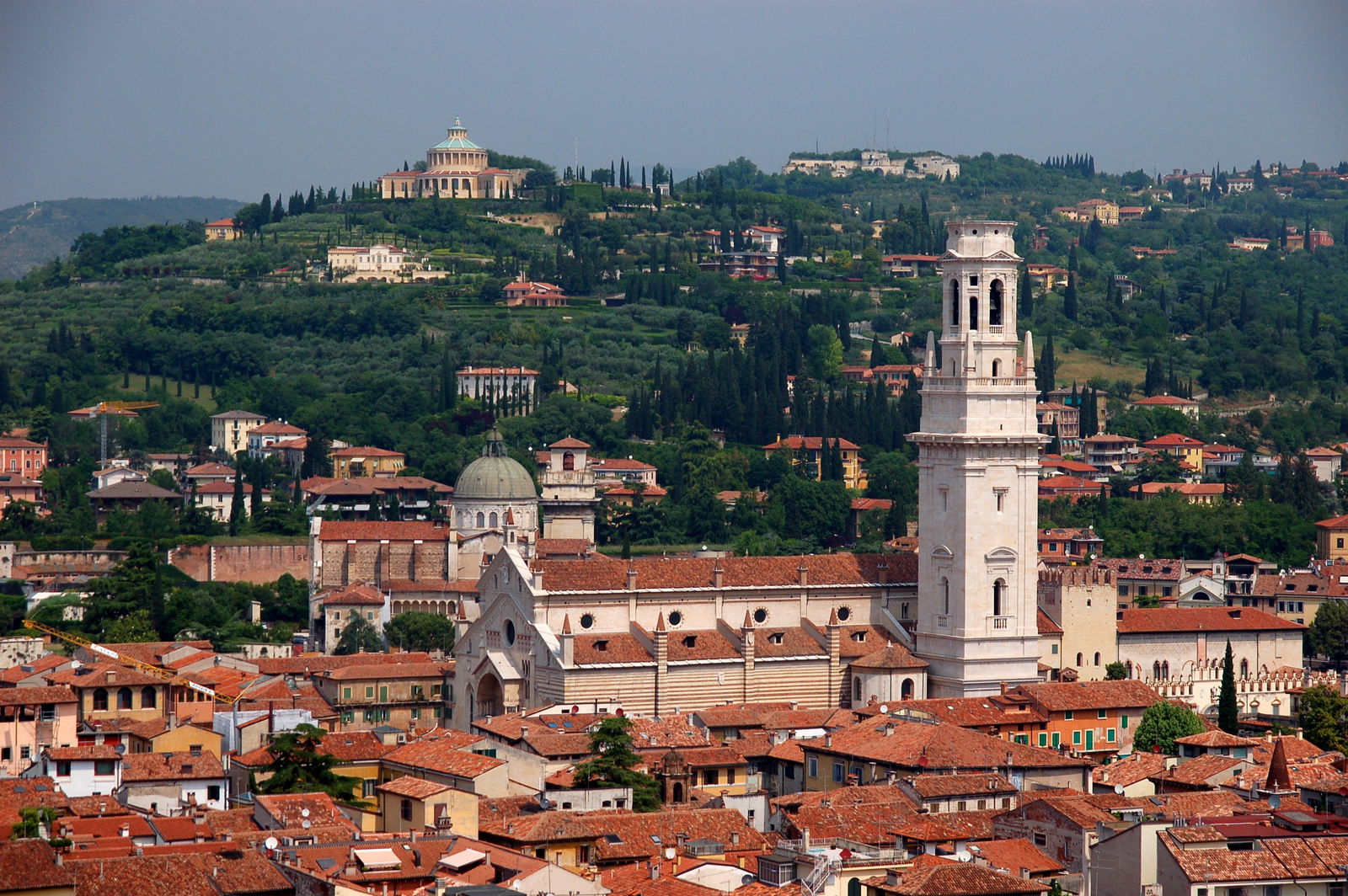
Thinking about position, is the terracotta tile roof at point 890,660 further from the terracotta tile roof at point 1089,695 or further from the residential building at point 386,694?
the residential building at point 386,694

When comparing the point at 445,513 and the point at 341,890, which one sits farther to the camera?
the point at 445,513

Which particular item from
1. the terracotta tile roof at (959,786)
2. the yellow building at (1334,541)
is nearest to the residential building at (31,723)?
the terracotta tile roof at (959,786)

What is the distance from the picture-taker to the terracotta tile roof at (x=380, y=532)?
81.1m

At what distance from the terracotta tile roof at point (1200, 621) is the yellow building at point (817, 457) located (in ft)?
137

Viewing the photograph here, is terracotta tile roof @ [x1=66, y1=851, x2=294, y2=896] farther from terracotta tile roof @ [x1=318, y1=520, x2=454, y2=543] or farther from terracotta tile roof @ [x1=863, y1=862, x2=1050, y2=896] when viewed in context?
terracotta tile roof @ [x1=318, y1=520, x2=454, y2=543]

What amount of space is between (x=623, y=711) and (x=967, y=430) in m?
9.33

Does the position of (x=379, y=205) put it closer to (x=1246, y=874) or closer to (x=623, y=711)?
(x=623, y=711)

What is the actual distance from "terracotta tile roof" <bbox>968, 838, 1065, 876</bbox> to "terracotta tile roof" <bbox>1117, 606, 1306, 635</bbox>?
22685mm

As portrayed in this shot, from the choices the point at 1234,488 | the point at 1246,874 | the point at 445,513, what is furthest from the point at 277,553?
the point at 1246,874

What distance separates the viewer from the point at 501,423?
110688 millimetres

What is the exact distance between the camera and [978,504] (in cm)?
5238

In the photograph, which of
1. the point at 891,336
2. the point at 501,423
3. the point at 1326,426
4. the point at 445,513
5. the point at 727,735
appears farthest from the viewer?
the point at 891,336

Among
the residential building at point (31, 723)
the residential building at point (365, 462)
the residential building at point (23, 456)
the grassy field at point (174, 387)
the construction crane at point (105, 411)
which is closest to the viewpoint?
the residential building at point (31, 723)

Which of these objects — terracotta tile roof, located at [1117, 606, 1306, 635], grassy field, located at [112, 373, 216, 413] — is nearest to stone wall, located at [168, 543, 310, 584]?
terracotta tile roof, located at [1117, 606, 1306, 635]
